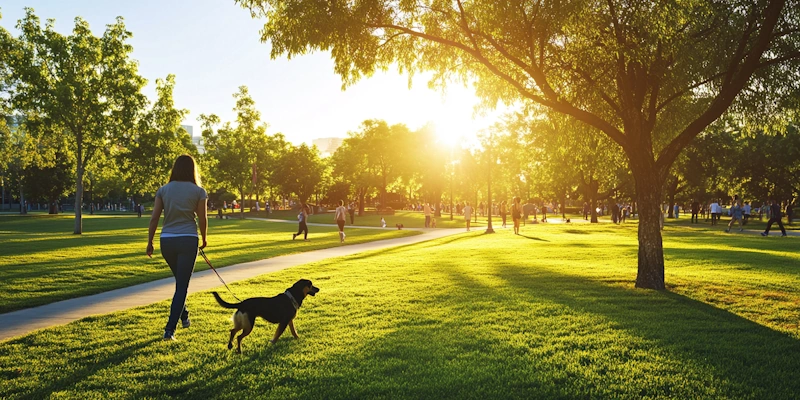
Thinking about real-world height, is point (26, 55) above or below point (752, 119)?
above

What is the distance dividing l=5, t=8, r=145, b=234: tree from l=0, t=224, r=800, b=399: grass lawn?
23.5 meters

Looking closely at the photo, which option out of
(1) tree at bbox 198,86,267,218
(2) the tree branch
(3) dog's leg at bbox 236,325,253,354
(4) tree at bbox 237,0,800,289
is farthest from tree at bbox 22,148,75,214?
(2) the tree branch

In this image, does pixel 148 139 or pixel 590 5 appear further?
pixel 148 139

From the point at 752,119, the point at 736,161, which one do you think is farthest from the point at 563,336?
the point at 736,161

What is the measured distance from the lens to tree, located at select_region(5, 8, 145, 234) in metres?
26.7

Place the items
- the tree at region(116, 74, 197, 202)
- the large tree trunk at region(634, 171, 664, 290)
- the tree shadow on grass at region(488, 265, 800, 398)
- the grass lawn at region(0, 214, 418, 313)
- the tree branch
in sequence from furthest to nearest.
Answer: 1. the tree at region(116, 74, 197, 202)
2. the grass lawn at region(0, 214, 418, 313)
3. the large tree trunk at region(634, 171, 664, 290)
4. the tree branch
5. the tree shadow on grass at region(488, 265, 800, 398)

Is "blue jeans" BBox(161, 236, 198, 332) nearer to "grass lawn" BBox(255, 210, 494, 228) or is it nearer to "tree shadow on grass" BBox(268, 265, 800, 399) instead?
"tree shadow on grass" BBox(268, 265, 800, 399)

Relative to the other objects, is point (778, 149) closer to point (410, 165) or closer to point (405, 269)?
point (410, 165)

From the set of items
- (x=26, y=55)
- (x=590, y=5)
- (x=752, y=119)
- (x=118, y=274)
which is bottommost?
(x=118, y=274)

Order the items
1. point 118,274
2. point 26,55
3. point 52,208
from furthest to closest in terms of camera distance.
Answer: point 52,208 → point 26,55 → point 118,274

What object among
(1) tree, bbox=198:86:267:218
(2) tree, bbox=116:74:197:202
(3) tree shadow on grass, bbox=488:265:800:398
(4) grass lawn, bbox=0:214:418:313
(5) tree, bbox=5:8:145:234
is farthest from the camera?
(1) tree, bbox=198:86:267:218

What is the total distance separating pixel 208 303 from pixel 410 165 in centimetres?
4784

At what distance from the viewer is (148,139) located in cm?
3062

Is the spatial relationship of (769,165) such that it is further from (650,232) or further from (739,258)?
(650,232)
